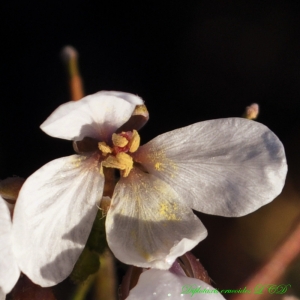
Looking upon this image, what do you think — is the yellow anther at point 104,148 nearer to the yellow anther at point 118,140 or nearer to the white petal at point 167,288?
the yellow anther at point 118,140

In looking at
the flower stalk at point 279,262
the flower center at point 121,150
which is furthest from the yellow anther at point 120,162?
the flower stalk at point 279,262

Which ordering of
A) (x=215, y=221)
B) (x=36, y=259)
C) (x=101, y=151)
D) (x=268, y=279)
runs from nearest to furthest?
(x=36, y=259)
(x=101, y=151)
(x=268, y=279)
(x=215, y=221)

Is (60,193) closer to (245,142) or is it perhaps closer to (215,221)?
(245,142)

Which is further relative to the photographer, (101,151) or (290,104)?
(290,104)

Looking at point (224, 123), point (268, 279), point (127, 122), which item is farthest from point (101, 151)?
point (268, 279)

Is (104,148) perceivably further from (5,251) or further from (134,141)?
(5,251)

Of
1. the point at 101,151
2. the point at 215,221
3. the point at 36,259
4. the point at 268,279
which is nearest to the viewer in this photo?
the point at 36,259

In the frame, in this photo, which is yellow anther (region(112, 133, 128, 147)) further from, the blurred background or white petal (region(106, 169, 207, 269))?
the blurred background
